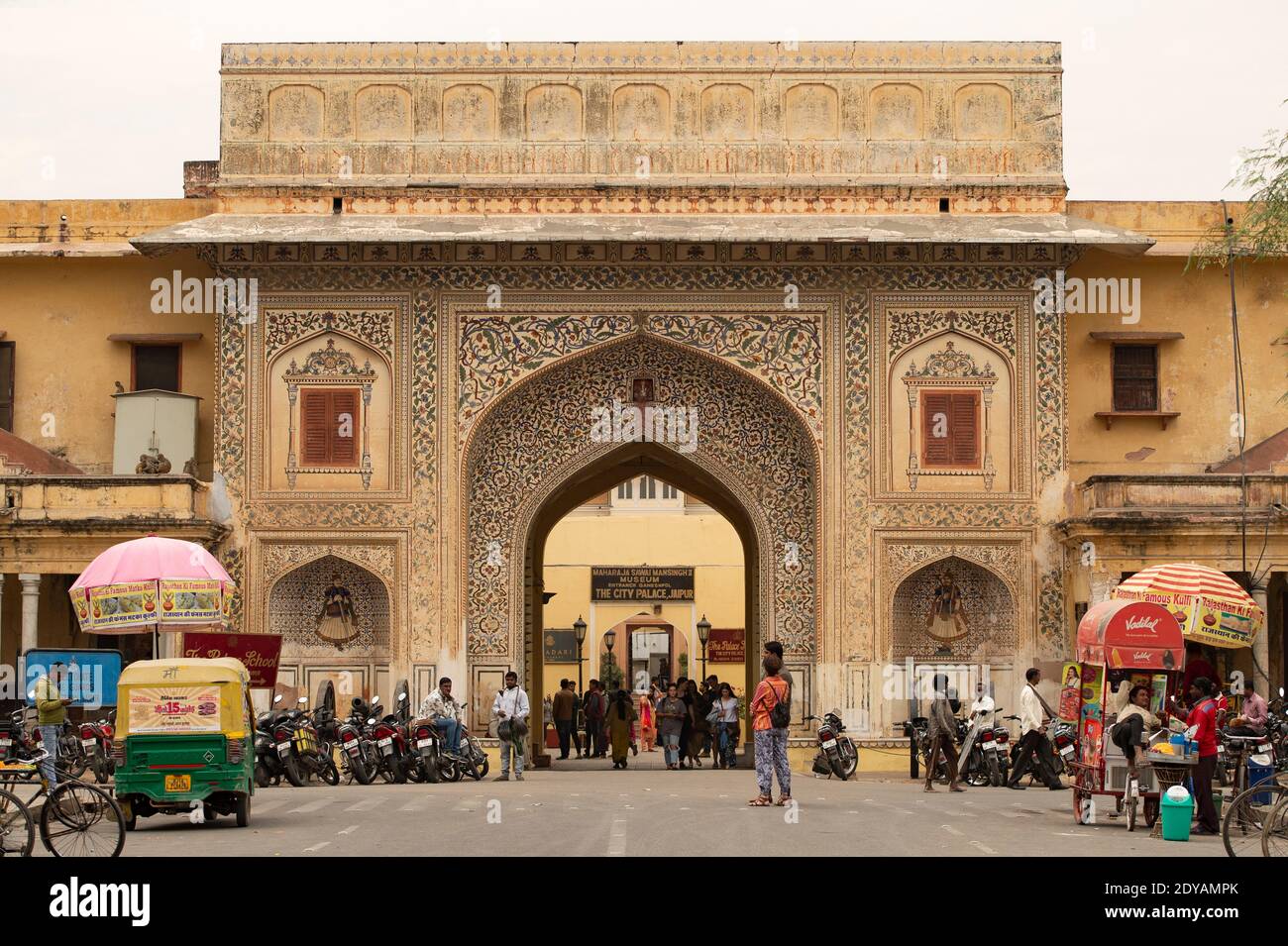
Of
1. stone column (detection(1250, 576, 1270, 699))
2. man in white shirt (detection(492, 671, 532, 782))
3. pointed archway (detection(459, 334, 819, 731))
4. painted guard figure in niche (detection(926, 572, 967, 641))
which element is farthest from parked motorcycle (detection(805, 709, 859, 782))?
stone column (detection(1250, 576, 1270, 699))

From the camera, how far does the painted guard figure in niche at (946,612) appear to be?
88.0ft

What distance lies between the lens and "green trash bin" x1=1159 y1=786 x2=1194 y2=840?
15.5 metres

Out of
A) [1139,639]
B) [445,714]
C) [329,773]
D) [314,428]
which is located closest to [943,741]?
[1139,639]

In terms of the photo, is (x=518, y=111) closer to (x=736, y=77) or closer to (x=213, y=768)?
(x=736, y=77)

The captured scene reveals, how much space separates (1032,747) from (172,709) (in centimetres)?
1032

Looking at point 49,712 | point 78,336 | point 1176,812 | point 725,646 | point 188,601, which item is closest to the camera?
point 1176,812

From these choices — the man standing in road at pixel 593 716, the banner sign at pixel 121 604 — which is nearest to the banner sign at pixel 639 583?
the man standing in road at pixel 593 716

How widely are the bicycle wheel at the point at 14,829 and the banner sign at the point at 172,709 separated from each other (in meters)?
3.23

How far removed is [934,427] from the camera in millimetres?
26859

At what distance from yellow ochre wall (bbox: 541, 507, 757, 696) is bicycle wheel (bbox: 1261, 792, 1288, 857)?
35347 millimetres

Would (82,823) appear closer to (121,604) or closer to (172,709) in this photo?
(172,709)

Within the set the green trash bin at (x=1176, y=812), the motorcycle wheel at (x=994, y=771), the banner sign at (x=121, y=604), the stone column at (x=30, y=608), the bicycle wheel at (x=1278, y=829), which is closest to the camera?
the bicycle wheel at (x=1278, y=829)

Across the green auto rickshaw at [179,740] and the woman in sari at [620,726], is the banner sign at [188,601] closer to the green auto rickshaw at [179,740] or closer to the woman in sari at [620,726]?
the green auto rickshaw at [179,740]
